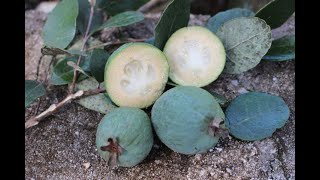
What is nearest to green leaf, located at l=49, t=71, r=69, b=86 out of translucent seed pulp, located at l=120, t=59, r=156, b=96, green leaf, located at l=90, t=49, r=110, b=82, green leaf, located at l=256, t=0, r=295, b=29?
green leaf, located at l=90, t=49, r=110, b=82

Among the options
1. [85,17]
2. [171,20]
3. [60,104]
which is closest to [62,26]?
[85,17]

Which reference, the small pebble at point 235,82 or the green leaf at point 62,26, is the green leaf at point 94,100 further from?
the small pebble at point 235,82

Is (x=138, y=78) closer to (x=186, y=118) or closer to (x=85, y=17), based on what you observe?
(x=186, y=118)

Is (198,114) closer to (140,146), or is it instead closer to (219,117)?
(219,117)

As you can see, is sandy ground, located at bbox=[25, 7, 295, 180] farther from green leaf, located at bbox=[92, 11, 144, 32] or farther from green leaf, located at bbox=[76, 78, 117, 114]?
green leaf, located at bbox=[92, 11, 144, 32]

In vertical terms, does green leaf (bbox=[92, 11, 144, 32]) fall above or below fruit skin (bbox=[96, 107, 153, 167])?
above

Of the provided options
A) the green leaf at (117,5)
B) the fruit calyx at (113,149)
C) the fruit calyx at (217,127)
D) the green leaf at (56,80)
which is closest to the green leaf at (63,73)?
the green leaf at (56,80)
